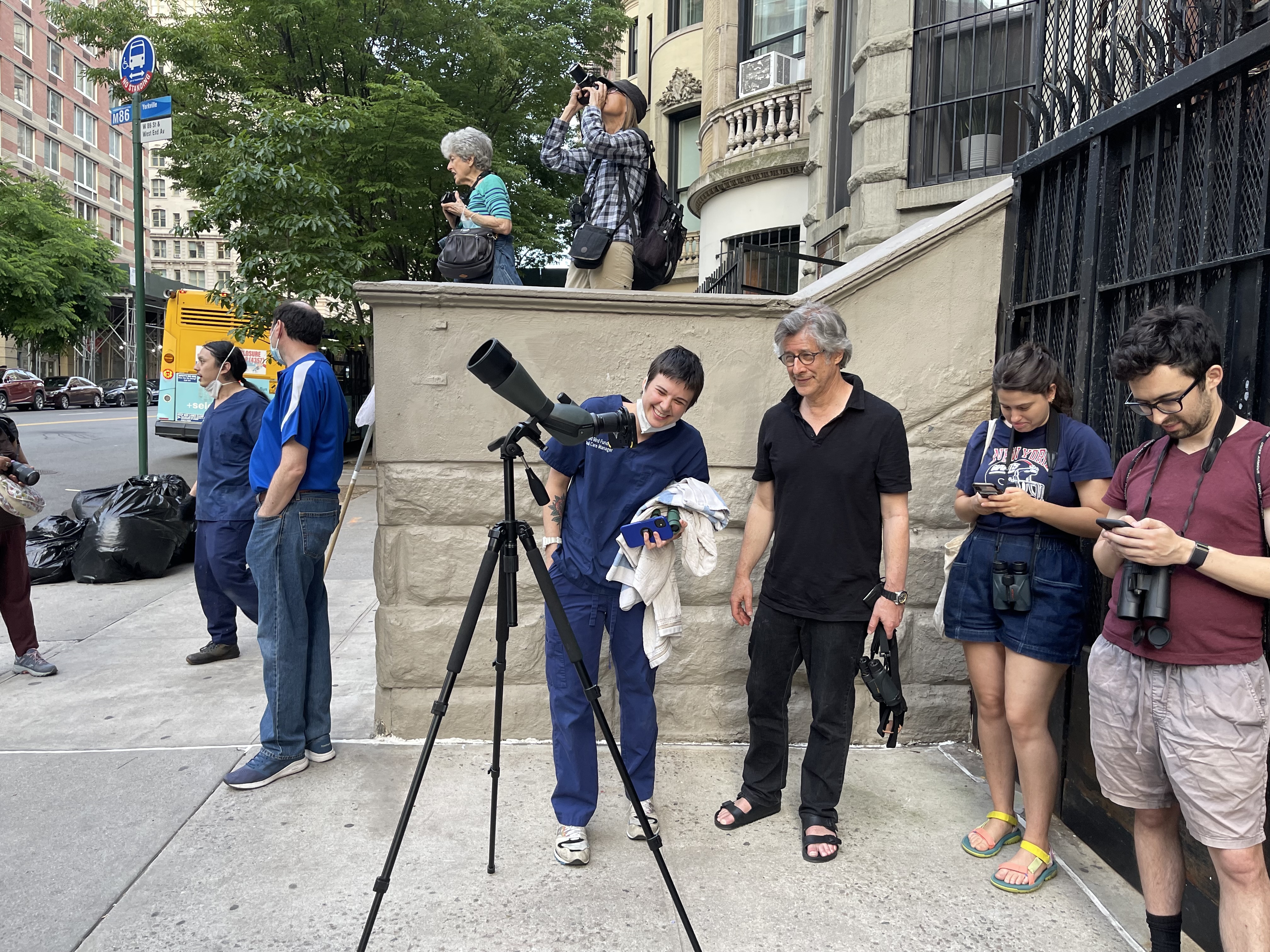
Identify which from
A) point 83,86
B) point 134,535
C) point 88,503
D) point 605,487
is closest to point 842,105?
point 134,535

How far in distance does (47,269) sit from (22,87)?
25195mm

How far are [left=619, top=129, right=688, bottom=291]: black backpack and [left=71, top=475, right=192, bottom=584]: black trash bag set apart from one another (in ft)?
15.4

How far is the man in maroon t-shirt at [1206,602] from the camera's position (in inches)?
89.2

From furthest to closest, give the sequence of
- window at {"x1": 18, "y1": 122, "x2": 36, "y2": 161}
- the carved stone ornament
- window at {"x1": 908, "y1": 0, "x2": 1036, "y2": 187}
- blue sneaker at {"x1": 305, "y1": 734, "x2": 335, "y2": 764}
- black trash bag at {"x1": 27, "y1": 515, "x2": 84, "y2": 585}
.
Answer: window at {"x1": 18, "y1": 122, "x2": 36, "y2": 161} < the carved stone ornament < window at {"x1": 908, "y1": 0, "x2": 1036, "y2": 187} < black trash bag at {"x1": 27, "y1": 515, "x2": 84, "y2": 585} < blue sneaker at {"x1": 305, "y1": 734, "x2": 335, "y2": 764}

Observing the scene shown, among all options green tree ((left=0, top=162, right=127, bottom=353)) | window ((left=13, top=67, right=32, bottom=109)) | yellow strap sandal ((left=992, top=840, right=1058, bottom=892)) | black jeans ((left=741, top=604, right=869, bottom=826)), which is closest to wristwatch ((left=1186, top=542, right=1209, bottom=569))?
black jeans ((left=741, top=604, right=869, bottom=826))

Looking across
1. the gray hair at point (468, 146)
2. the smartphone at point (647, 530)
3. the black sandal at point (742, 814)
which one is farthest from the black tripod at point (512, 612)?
the gray hair at point (468, 146)

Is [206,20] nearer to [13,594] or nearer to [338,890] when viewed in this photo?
[13,594]

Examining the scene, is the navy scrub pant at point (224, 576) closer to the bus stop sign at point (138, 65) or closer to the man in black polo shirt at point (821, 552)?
the man in black polo shirt at point (821, 552)

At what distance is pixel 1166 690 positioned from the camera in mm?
2416

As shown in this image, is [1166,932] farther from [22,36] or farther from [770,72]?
[22,36]

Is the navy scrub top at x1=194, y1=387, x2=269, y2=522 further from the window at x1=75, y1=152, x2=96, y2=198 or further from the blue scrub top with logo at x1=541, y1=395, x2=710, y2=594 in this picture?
the window at x1=75, y1=152, x2=96, y2=198

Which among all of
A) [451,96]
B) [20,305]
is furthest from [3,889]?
[20,305]

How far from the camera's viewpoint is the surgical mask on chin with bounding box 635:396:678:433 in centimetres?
318

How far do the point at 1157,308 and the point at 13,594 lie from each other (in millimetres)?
5513
